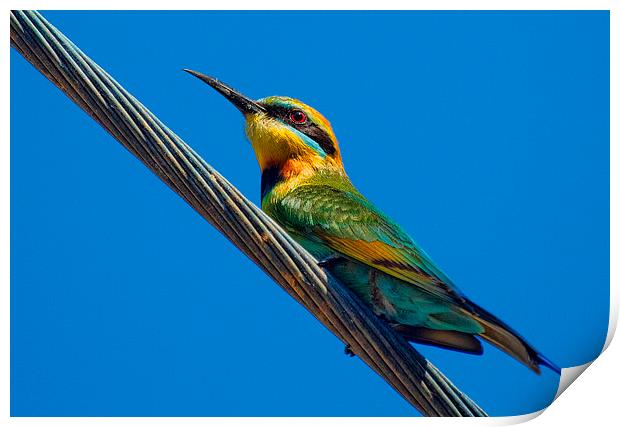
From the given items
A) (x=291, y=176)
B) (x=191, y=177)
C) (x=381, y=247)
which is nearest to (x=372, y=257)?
(x=381, y=247)

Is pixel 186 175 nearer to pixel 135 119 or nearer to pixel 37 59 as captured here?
pixel 135 119

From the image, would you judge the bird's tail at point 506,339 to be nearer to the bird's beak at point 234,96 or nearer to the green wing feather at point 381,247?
the green wing feather at point 381,247

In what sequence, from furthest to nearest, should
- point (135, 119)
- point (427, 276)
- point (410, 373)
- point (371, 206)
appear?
point (371, 206) < point (427, 276) < point (410, 373) < point (135, 119)

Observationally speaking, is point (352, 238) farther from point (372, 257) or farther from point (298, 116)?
point (298, 116)

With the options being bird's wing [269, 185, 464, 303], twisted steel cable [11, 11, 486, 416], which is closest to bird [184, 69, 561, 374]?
bird's wing [269, 185, 464, 303]

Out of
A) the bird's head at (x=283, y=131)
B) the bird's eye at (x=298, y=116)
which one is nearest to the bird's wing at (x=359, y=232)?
the bird's head at (x=283, y=131)
